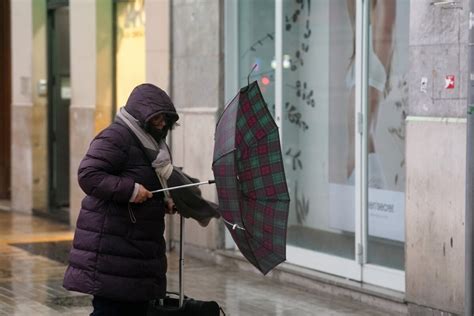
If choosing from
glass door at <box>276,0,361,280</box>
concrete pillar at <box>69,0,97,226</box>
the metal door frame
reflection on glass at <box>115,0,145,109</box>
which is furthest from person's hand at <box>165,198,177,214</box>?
the metal door frame

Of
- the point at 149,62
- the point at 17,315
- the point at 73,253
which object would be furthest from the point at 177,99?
the point at 73,253

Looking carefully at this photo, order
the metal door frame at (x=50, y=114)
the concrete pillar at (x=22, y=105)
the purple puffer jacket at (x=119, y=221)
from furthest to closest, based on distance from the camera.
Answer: the concrete pillar at (x=22, y=105)
the metal door frame at (x=50, y=114)
the purple puffer jacket at (x=119, y=221)

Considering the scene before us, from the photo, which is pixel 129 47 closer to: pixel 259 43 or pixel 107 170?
pixel 259 43

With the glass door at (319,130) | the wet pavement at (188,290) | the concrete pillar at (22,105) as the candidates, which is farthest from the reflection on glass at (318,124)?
the concrete pillar at (22,105)

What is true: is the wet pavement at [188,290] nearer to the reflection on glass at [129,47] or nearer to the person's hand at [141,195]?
the reflection on glass at [129,47]

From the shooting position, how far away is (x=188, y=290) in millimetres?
10148

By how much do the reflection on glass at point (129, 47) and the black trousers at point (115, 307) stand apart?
7.61m

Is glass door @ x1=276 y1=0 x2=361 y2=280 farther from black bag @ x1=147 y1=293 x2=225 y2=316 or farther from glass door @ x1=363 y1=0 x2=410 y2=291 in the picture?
black bag @ x1=147 y1=293 x2=225 y2=316

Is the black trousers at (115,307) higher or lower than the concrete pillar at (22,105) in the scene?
lower

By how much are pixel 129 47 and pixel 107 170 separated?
26.9 feet

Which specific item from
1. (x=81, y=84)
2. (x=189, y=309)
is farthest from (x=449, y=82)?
(x=81, y=84)

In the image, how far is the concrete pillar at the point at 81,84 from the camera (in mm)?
14492

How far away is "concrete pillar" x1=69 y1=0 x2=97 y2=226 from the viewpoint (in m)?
14.5

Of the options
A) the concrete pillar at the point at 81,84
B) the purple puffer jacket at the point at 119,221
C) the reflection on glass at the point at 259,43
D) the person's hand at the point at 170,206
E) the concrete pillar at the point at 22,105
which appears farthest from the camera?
the concrete pillar at the point at 22,105
